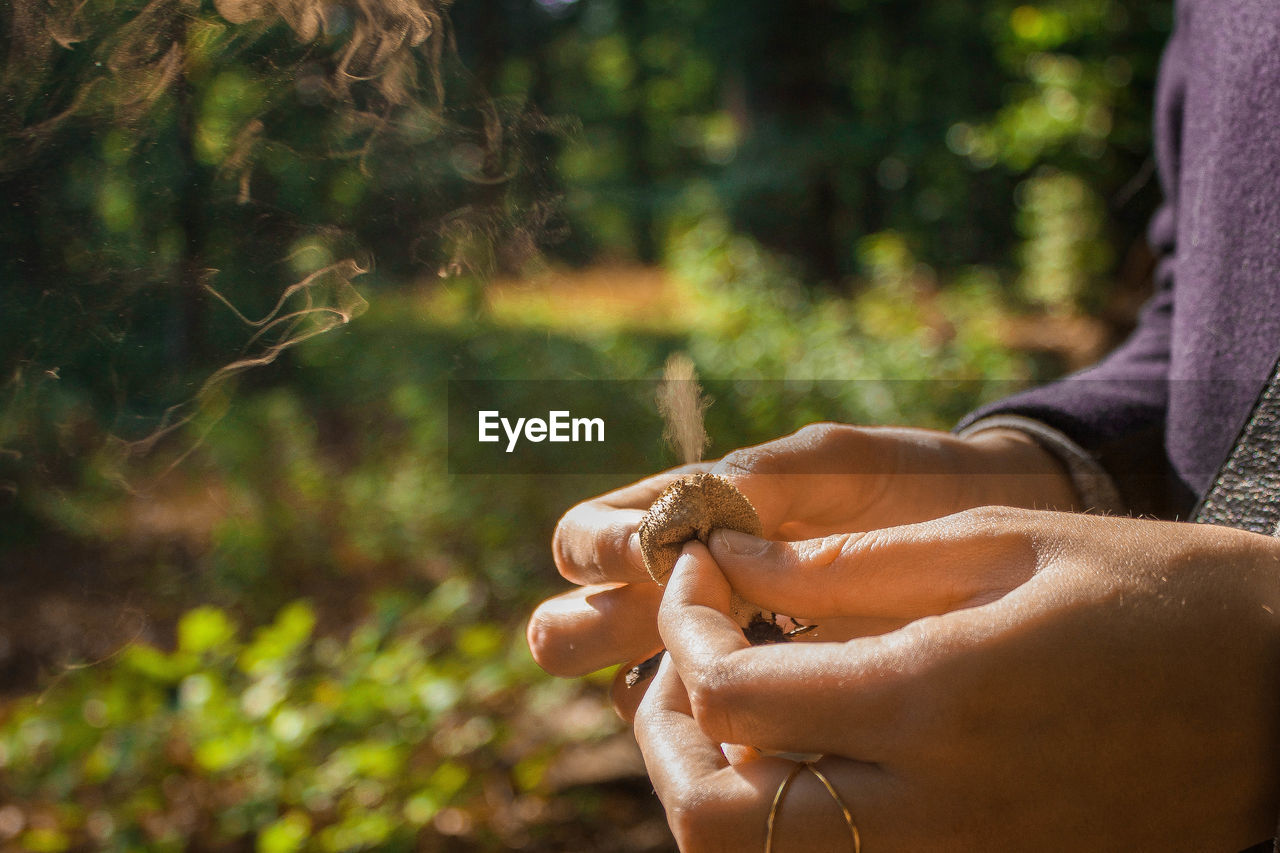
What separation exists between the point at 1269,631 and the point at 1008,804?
0.97 feet

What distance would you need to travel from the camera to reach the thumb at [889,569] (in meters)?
0.84

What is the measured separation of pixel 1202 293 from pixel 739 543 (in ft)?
2.87

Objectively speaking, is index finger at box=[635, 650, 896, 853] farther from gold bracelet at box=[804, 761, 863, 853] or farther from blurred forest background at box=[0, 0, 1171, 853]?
blurred forest background at box=[0, 0, 1171, 853]

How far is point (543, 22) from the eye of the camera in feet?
26.5

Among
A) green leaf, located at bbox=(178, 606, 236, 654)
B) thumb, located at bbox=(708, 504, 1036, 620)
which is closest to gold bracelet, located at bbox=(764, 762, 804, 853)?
thumb, located at bbox=(708, 504, 1036, 620)

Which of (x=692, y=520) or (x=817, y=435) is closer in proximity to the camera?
(x=692, y=520)

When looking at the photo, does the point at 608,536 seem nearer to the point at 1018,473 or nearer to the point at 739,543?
the point at 739,543

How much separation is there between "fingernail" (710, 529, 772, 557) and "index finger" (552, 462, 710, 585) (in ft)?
0.37

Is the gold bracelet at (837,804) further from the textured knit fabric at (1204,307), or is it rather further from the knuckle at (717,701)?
the textured knit fabric at (1204,307)

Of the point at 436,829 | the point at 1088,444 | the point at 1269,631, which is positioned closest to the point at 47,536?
the point at 436,829

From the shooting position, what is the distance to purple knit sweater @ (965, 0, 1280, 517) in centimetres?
117

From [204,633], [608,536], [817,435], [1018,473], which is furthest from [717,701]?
[204,633]

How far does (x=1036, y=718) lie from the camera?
76 cm

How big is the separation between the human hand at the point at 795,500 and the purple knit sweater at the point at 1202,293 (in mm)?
163
